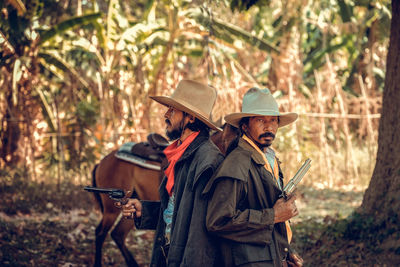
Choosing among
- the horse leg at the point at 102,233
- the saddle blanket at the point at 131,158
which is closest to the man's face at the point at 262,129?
the saddle blanket at the point at 131,158

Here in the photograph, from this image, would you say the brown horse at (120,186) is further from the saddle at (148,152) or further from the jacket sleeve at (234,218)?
the jacket sleeve at (234,218)

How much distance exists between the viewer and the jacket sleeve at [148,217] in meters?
3.79

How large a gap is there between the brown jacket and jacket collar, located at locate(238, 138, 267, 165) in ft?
0.04

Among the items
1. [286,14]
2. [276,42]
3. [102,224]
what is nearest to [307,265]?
[102,224]

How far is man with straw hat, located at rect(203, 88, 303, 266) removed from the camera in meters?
3.07

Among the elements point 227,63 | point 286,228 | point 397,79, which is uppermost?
point 227,63

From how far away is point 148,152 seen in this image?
733cm

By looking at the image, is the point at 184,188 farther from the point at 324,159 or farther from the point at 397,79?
the point at 324,159

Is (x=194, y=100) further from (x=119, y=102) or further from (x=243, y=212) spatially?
(x=119, y=102)

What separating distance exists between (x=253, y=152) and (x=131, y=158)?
14.4 ft

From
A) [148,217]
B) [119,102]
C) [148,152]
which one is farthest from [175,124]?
[119,102]

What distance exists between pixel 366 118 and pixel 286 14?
377 centimetres

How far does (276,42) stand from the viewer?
17125 mm

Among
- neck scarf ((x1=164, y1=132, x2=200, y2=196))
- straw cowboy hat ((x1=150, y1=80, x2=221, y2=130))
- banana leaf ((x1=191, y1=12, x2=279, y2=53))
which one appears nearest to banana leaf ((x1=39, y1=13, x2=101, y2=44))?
banana leaf ((x1=191, y1=12, x2=279, y2=53))
